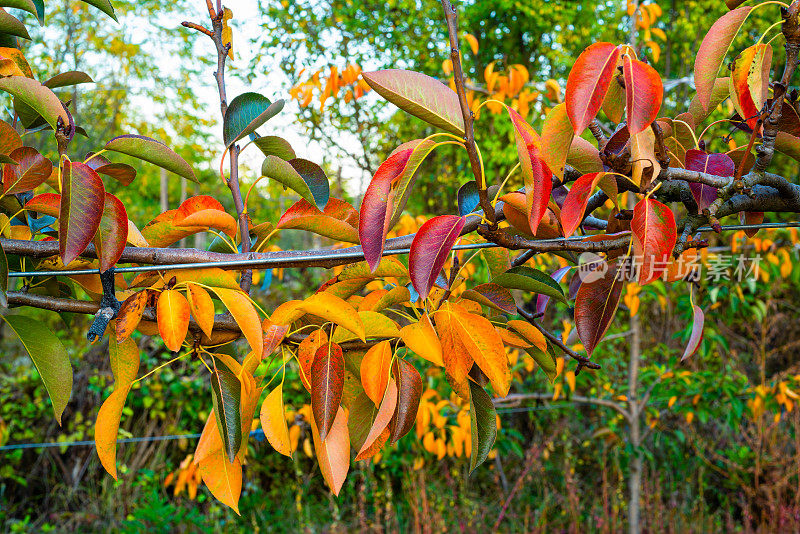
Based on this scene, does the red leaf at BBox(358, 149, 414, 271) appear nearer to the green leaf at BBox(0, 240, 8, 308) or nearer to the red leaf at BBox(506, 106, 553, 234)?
the red leaf at BBox(506, 106, 553, 234)

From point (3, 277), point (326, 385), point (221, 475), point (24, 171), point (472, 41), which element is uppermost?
point (472, 41)

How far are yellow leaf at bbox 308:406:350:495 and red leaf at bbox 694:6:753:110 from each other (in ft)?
1.58

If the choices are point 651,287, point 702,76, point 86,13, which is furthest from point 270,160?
point 86,13

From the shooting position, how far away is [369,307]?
0.65m

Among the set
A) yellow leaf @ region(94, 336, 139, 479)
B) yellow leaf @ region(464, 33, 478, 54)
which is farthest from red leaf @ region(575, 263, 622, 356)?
yellow leaf @ region(464, 33, 478, 54)

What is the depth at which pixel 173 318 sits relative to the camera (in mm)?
550

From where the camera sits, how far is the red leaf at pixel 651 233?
499 mm

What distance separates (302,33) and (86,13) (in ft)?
8.92

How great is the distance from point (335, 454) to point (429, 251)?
217 mm

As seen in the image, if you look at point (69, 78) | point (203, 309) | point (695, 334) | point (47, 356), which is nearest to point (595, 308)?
point (695, 334)

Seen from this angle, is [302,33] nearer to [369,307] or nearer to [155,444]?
[155,444]

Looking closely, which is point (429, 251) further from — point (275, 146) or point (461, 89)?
point (275, 146)

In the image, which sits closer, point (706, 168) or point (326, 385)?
point (326, 385)

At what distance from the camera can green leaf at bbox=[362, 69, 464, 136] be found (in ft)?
1.59
